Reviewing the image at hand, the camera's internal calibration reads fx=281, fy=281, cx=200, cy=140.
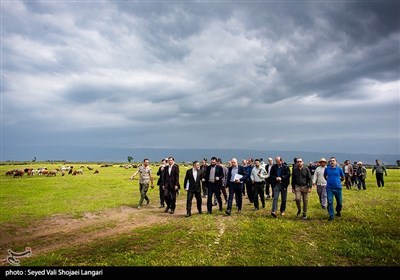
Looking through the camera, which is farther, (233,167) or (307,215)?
(233,167)

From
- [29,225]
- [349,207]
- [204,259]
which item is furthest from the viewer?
[349,207]

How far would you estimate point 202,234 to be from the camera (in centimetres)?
1243

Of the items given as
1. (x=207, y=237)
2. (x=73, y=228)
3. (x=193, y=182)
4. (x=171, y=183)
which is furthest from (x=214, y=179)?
(x=73, y=228)

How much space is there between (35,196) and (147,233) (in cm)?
1912

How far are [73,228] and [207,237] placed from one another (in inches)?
302

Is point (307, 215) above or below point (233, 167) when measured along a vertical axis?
below

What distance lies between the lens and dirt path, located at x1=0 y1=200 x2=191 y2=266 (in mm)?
12289

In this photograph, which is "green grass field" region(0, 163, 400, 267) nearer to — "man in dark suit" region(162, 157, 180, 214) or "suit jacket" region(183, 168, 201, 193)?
"man in dark suit" region(162, 157, 180, 214)

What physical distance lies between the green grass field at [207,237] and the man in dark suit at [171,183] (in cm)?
95

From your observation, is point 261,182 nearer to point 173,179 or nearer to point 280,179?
point 280,179

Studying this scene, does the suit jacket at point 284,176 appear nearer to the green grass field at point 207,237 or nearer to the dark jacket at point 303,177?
the dark jacket at point 303,177

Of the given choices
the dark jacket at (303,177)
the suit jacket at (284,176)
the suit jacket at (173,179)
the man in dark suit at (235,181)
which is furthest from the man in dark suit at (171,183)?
the dark jacket at (303,177)
